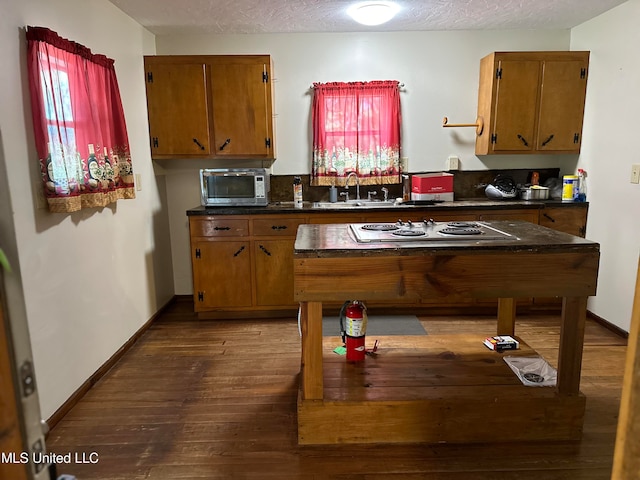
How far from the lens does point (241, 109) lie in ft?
11.2

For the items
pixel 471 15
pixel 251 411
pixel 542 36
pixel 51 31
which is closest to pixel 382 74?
pixel 471 15

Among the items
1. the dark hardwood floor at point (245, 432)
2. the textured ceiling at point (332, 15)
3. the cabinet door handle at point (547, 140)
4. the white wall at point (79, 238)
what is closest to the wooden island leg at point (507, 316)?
the dark hardwood floor at point (245, 432)

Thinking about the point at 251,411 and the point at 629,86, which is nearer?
the point at 251,411

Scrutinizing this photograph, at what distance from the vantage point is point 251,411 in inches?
85.1

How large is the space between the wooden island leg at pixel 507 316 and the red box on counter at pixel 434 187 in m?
1.27

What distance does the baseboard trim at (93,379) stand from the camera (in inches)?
82.1

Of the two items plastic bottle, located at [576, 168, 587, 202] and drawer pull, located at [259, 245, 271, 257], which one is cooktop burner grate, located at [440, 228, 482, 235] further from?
plastic bottle, located at [576, 168, 587, 202]

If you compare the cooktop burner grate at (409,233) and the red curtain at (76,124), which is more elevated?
the red curtain at (76,124)

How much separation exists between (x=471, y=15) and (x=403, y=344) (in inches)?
101

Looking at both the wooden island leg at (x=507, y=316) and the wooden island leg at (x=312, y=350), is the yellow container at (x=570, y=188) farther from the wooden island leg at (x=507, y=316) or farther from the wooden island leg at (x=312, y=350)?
the wooden island leg at (x=312, y=350)

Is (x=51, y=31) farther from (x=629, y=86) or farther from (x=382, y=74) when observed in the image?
(x=629, y=86)

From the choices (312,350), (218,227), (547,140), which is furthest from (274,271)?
(547,140)

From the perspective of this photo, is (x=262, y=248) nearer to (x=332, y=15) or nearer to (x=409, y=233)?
(x=409, y=233)

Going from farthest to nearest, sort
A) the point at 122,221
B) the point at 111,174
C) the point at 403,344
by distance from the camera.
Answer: the point at 122,221 < the point at 111,174 < the point at 403,344
